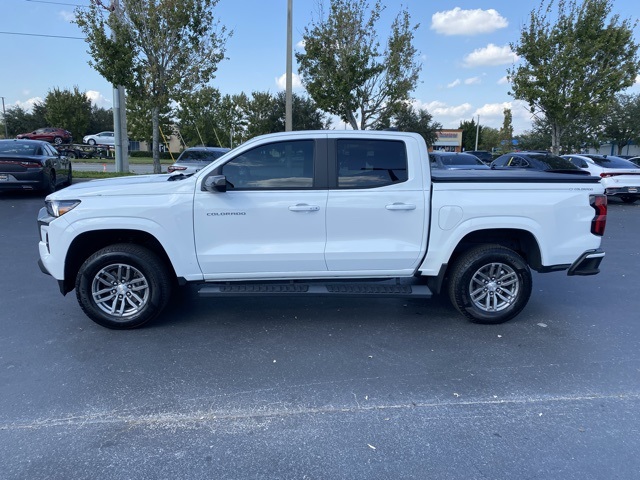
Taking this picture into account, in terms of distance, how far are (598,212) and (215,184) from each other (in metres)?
3.80

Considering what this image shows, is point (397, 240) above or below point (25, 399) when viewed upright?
above

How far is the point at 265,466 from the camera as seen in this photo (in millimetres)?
2709

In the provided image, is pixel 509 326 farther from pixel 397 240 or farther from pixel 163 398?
pixel 163 398

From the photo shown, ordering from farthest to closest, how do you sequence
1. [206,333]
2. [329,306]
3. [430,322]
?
[329,306]
[430,322]
[206,333]

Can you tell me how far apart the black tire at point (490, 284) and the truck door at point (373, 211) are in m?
→ 0.50

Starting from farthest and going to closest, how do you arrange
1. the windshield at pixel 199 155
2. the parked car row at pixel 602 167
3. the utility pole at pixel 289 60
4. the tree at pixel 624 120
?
the tree at pixel 624 120, the utility pole at pixel 289 60, the parked car row at pixel 602 167, the windshield at pixel 199 155

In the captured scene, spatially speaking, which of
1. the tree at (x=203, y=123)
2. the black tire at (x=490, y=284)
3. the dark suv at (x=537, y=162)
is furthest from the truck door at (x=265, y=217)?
the tree at (x=203, y=123)

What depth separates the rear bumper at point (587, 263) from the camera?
4.77 metres

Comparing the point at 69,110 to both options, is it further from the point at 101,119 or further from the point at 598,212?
the point at 598,212

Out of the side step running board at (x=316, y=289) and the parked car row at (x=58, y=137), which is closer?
the side step running board at (x=316, y=289)

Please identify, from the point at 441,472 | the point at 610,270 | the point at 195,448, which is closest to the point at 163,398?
the point at 195,448

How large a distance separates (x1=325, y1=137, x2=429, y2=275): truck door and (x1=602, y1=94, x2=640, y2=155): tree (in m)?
44.4

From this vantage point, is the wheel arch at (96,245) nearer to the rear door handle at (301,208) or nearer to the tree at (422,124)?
the rear door handle at (301,208)

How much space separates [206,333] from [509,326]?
308 centimetres
